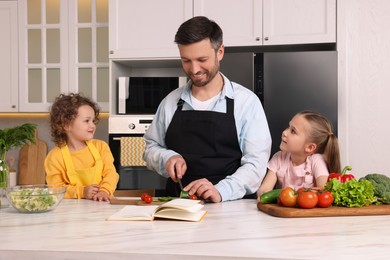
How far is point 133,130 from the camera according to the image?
372cm

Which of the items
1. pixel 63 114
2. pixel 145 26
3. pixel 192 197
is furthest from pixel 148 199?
pixel 145 26

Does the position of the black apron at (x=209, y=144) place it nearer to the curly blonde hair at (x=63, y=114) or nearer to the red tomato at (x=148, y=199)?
the red tomato at (x=148, y=199)

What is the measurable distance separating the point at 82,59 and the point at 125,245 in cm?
312

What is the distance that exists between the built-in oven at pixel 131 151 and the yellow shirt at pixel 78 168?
112 cm

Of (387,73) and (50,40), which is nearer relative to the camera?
(387,73)

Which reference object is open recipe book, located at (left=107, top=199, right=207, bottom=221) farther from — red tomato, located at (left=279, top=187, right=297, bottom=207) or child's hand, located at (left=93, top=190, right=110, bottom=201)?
child's hand, located at (left=93, top=190, right=110, bottom=201)

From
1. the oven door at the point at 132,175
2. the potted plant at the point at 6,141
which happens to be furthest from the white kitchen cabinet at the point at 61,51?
the potted plant at the point at 6,141

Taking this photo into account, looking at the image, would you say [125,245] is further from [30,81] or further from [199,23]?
[30,81]

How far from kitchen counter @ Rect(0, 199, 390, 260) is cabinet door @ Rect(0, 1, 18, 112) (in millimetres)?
2753

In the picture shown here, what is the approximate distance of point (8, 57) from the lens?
4.21 m

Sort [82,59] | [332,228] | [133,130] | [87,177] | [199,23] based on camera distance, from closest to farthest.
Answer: [332,228], [199,23], [87,177], [133,130], [82,59]

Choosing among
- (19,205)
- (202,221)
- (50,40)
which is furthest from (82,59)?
(202,221)

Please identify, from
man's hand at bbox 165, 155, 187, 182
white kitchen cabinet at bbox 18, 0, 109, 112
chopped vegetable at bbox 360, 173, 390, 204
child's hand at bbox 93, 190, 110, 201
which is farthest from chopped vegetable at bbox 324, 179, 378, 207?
white kitchen cabinet at bbox 18, 0, 109, 112

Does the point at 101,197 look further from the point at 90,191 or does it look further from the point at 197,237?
the point at 197,237
